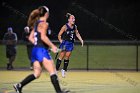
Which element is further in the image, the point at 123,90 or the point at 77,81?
the point at 77,81

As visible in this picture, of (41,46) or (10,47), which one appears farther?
(10,47)

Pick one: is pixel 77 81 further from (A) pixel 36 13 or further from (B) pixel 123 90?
(A) pixel 36 13

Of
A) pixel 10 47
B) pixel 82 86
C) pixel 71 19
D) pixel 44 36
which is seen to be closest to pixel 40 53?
pixel 44 36

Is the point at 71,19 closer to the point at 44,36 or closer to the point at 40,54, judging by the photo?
the point at 40,54

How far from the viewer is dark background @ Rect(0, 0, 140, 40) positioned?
41594 millimetres

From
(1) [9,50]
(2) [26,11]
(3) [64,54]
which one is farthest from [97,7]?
(3) [64,54]

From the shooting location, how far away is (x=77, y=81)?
14773mm

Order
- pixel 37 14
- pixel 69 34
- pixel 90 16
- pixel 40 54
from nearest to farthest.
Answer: pixel 40 54
pixel 37 14
pixel 69 34
pixel 90 16

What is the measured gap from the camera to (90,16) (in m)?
43.2

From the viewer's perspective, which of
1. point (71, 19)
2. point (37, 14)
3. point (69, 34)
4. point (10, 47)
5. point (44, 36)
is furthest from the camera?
point (10, 47)

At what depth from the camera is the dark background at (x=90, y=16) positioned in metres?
41.6

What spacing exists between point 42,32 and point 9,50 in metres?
10.7

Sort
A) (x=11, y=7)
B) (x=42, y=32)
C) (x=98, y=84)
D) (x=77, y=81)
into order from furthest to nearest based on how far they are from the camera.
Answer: (x=11, y=7), (x=77, y=81), (x=98, y=84), (x=42, y=32)

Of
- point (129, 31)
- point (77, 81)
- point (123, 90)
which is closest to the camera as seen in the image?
point (123, 90)
